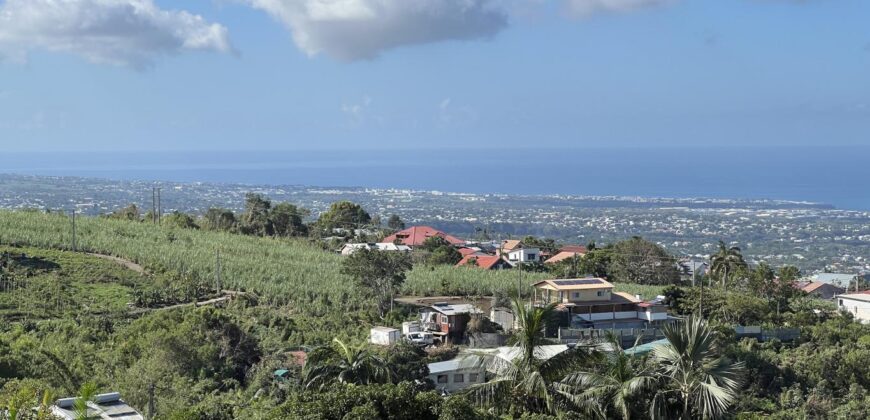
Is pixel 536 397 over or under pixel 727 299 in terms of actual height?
over

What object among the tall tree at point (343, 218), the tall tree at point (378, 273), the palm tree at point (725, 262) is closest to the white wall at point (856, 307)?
the palm tree at point (725, 262)

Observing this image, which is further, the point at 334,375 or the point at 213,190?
the point at 213,190

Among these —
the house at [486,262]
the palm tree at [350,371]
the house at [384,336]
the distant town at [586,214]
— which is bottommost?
the distant town at [586,214]

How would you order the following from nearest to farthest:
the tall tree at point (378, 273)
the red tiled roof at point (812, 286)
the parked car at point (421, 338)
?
the parked car at point (421, 338) < the tall tree at point (378, 273) < the red tiled roof at point (812, 286)

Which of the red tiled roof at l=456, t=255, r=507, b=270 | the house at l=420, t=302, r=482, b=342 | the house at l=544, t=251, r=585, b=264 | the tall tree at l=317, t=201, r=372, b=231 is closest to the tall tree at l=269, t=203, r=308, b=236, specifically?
the tall tree at l=317, t=201, r=372, b=231

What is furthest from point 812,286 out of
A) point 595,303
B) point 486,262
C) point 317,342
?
point 317,342

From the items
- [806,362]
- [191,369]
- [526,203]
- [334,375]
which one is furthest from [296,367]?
[526,203]

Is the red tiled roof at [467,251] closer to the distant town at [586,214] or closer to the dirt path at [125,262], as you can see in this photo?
the distant town at [586,214]

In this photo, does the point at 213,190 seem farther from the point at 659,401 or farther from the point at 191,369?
the point at 659,401
